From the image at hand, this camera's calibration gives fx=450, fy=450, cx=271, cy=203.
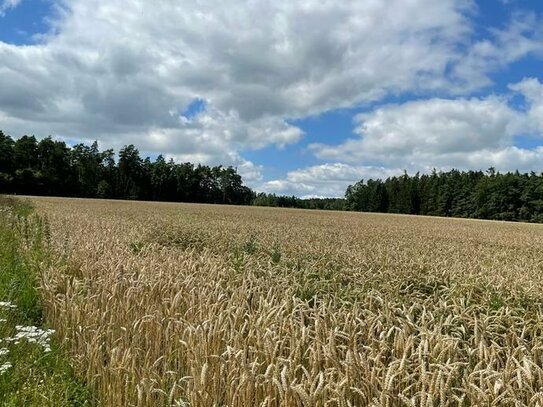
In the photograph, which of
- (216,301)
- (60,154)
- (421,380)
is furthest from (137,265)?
(60,154)

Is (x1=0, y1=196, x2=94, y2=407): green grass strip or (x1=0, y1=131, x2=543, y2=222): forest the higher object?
(x1=0, y1=131, x2=543, y2=222): forest

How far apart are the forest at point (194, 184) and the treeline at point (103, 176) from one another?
203 mm

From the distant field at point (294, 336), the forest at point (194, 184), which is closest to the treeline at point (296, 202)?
the forest at point (194, 184)

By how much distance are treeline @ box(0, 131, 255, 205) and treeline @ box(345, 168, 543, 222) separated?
140ft

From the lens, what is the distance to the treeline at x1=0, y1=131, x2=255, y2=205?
94.8m

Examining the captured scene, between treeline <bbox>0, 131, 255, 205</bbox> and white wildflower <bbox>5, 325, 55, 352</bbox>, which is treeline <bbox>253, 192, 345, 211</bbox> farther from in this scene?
white wildflower <bbox>5, 325, 55, 352</bbox>

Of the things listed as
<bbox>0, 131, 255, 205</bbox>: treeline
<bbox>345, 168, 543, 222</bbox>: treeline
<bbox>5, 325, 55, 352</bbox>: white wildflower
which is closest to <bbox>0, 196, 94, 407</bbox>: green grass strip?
<bbox>5, 325, 55, 352</bbox>: white wildflower

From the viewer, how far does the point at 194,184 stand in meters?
129

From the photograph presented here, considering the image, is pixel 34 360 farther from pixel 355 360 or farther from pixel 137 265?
pixel 355 360

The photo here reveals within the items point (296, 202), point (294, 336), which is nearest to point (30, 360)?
point (294, 336)

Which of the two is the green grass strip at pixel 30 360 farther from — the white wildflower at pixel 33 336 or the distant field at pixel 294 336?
the distant field at pixel 294 336

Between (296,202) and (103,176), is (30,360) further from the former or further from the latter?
(296,202)

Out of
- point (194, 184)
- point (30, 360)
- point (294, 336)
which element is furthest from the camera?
point (194, 184)

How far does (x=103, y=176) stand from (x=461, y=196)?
91.4m
